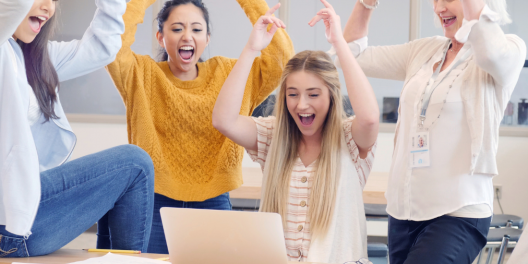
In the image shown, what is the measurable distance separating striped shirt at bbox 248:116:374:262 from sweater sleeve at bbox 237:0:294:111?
18 cm

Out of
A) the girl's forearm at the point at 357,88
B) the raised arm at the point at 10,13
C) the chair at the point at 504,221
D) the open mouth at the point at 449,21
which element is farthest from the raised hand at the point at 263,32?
the chair at the point at 504,221

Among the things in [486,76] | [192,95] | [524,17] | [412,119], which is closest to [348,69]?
[412,119]

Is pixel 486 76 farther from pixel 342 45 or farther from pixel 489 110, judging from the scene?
pixel 342 45

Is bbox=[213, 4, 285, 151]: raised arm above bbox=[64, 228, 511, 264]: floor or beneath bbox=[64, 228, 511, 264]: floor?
above

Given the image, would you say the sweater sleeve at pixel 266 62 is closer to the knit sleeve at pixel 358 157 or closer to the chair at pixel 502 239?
the knit sleeve at pixel 358 157

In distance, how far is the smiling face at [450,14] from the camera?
4.75ft

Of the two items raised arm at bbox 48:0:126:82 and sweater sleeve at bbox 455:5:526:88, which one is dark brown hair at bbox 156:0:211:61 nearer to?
raised arm at bbox 48:0:126:82

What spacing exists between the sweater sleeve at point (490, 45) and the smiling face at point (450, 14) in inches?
7.6

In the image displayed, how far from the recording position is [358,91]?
1.49m

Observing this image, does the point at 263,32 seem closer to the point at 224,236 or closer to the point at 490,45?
the point at 490,45

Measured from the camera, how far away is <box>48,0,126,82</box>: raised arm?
Result: 1432 mm

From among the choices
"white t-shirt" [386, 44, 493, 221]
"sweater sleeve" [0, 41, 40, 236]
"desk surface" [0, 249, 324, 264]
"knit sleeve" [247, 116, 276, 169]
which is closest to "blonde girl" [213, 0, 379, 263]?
"knit sleeve" [247, 116, 276, 169]

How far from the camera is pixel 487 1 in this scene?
4.55ft

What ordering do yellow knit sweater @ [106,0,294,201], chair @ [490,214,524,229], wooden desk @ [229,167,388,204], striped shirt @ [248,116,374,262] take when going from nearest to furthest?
1. striped shirt @ [248,116,374,262]
2. yellow knit sweater @ [106,0,294,201]
3. wooden desk @ [229,167,388,204]
4. chair @ [490,214,524,229]
